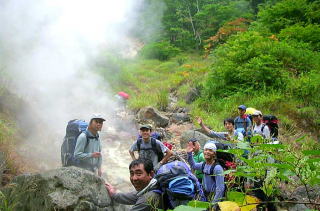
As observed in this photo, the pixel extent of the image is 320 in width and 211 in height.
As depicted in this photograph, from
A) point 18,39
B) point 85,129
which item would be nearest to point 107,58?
point 18,39

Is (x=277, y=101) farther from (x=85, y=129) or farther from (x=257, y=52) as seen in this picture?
(x=85, y=129)

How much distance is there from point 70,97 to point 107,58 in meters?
6.05

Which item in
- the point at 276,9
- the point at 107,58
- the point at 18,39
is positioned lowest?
the point at 18,39

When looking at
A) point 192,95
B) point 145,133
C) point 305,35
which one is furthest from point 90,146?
point 305,35

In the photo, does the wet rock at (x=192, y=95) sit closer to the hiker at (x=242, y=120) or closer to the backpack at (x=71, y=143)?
the hiker at (x=242, y=120)

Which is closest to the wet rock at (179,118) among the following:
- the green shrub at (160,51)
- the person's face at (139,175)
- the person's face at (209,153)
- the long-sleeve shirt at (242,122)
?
the long-sleeve shirt at (242,122)

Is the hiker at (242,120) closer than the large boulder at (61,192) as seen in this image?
No

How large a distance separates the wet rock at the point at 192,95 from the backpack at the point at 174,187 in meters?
9.06

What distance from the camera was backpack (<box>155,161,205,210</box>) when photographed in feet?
6.69

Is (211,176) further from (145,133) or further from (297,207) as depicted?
(297,207)

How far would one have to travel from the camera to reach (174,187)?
81.2 inches

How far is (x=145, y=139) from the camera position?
4.09 meters

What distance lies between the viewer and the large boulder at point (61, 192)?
2707mm

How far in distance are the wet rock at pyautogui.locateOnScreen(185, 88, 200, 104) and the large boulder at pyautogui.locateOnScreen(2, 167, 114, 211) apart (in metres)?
8.54
